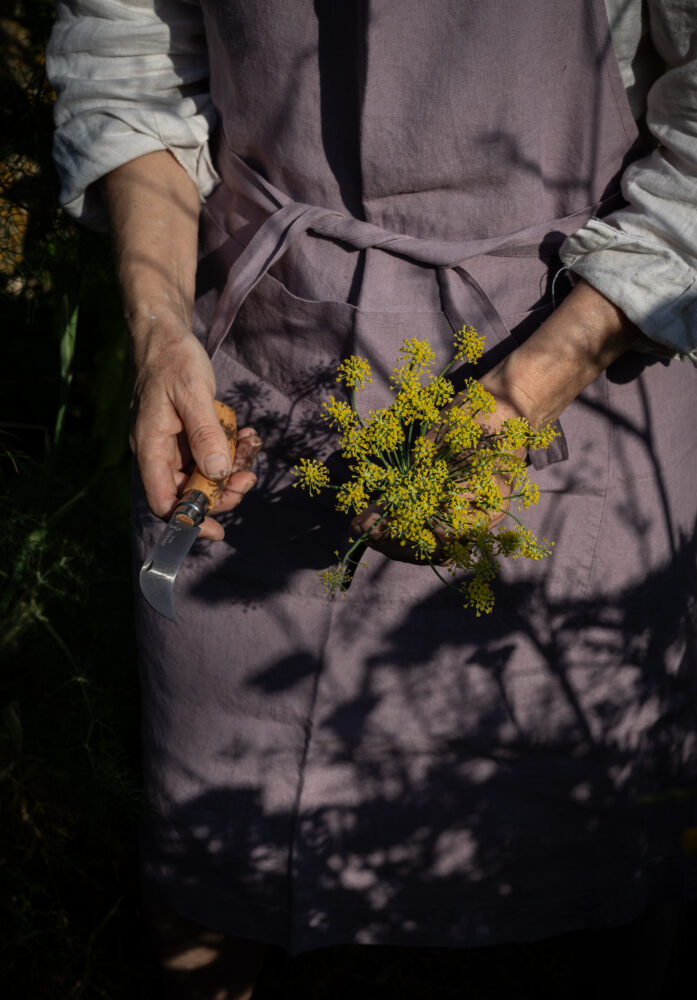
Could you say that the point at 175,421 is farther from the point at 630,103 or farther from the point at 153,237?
the point at 630,103

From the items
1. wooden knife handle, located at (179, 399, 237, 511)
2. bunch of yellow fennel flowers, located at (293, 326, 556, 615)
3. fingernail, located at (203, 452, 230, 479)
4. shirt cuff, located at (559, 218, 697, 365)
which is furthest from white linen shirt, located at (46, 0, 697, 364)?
fingernail, located at (203, 452, 230, 479)

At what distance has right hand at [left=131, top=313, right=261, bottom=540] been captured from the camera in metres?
1.19

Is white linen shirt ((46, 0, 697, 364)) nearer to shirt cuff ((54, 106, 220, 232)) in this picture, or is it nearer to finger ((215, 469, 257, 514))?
shirt cuff ((54, 106, 220, 232))

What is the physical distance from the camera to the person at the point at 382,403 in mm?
1196

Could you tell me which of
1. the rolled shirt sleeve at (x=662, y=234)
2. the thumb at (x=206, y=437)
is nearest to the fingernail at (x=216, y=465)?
the thumb at (x=206, y=437)

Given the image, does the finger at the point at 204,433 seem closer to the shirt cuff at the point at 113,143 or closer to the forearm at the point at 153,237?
the forearm at the point at 153,237

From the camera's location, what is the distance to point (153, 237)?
1353mm

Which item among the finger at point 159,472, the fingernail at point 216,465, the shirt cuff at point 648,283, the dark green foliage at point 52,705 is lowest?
the dark green foliage at point 52,705

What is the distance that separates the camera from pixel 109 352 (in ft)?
10.2

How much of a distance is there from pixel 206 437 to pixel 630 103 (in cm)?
77

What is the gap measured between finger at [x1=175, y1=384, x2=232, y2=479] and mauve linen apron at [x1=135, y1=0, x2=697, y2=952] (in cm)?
18

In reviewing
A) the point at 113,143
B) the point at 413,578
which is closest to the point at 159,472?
the point at 413,578

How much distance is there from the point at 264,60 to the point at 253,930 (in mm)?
1477

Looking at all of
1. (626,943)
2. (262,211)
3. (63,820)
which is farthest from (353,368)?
(63,820)
